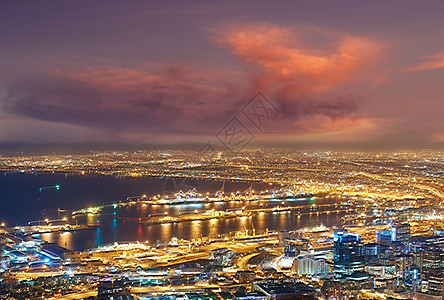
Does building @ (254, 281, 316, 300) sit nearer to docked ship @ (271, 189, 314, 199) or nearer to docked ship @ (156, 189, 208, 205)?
docked ship @ (156, 189, 208, 205)

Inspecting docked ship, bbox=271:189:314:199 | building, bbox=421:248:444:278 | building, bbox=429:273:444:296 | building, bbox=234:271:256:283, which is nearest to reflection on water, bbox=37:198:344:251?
docked ship, bbox=271:189:314:199

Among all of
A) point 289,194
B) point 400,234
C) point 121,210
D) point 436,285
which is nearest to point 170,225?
point 121,210

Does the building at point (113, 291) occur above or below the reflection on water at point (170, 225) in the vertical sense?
above

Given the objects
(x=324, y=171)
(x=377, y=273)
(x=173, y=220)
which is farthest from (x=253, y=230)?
(x=324, y=171)

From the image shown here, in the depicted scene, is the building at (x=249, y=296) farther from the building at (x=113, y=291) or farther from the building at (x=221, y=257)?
the building at (x=221, y=257)

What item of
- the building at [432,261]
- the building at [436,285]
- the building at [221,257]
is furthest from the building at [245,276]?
the building at [432,261]

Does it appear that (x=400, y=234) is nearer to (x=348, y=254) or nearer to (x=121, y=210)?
(x=348, y=254)
